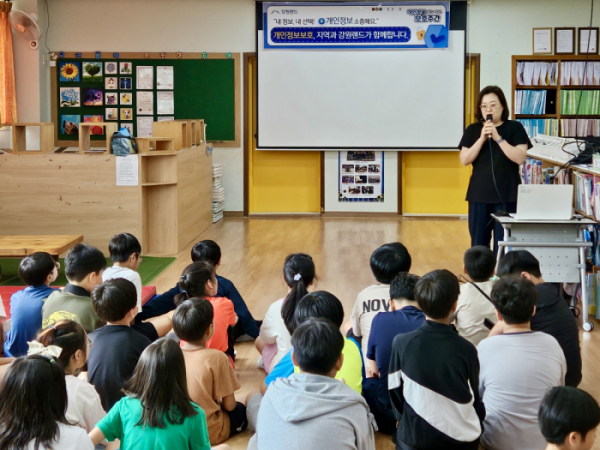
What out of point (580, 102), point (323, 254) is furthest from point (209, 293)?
point (580, 102)

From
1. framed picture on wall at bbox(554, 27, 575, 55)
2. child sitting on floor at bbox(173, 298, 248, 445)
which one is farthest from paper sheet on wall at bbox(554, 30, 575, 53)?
child sitting on floor at bbox(173, 298, 248, 445)

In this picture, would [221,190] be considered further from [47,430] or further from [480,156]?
[47,430]

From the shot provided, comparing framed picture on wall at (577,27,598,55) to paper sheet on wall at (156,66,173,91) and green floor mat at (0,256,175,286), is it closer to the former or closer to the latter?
paper sheet on wall at (156,66,173,91)

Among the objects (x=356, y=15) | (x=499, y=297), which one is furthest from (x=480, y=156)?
(x=356, y=15)

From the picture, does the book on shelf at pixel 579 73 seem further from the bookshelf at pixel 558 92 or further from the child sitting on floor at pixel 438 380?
the child sitting on floor at pixel 438 380

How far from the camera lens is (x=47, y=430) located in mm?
1612

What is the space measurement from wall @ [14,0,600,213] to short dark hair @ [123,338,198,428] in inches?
287

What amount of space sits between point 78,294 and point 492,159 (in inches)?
108

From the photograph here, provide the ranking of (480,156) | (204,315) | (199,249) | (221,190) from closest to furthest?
(204,315) < (199,249) < (480,156) < (221,190)

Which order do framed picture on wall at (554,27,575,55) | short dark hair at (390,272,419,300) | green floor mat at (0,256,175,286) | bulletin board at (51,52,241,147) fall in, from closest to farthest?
short dark hair at (390,272,419,300), green floor mat at (0,256,175,286), framed picture on wall at (554,27,575,55), bulletin board at (51,52,241,147)

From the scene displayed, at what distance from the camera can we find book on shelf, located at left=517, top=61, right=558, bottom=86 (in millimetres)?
8289

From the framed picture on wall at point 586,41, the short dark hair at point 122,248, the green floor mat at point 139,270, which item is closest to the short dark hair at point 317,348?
the short dark hair at point 122,248

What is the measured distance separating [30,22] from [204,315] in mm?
6835

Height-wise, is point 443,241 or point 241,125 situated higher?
point 241,125
